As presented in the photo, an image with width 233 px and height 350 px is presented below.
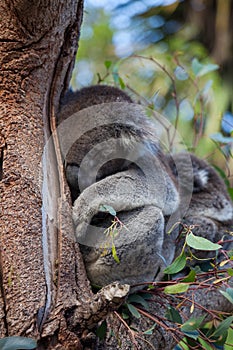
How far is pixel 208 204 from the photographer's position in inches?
126

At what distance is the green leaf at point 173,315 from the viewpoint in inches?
77.0

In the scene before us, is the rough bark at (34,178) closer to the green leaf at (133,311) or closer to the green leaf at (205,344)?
the green leaf at (133,311)

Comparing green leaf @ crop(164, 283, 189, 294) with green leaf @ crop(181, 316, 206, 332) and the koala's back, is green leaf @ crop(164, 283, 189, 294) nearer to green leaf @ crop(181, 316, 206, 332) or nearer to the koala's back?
green leaf @ crop(181, 316, 206, 332)

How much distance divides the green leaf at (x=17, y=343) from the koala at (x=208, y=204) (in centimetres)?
164

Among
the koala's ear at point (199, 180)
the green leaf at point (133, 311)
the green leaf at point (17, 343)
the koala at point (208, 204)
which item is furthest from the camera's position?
the koala's ear at point (199, 180)

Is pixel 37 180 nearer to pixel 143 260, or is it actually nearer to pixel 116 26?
pixel 143 260

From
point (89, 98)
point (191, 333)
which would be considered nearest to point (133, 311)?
point (191, 333)

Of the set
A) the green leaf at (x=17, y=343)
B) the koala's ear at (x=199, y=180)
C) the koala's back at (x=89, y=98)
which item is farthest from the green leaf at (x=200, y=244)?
the koala's ear at (x=199, y=180)

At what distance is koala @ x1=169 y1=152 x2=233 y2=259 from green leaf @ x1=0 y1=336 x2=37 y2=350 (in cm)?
164

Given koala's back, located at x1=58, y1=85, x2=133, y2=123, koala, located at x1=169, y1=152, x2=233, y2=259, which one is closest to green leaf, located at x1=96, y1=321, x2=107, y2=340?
koala's back, located at x1=58, y1=85, x2=133, y2=123

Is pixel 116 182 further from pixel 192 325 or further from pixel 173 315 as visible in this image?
pixel 192 325

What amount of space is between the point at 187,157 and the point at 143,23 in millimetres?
4643

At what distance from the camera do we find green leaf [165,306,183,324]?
1.96 metres

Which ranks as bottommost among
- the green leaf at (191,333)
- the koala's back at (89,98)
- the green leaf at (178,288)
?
the green leaf at (191,333)
